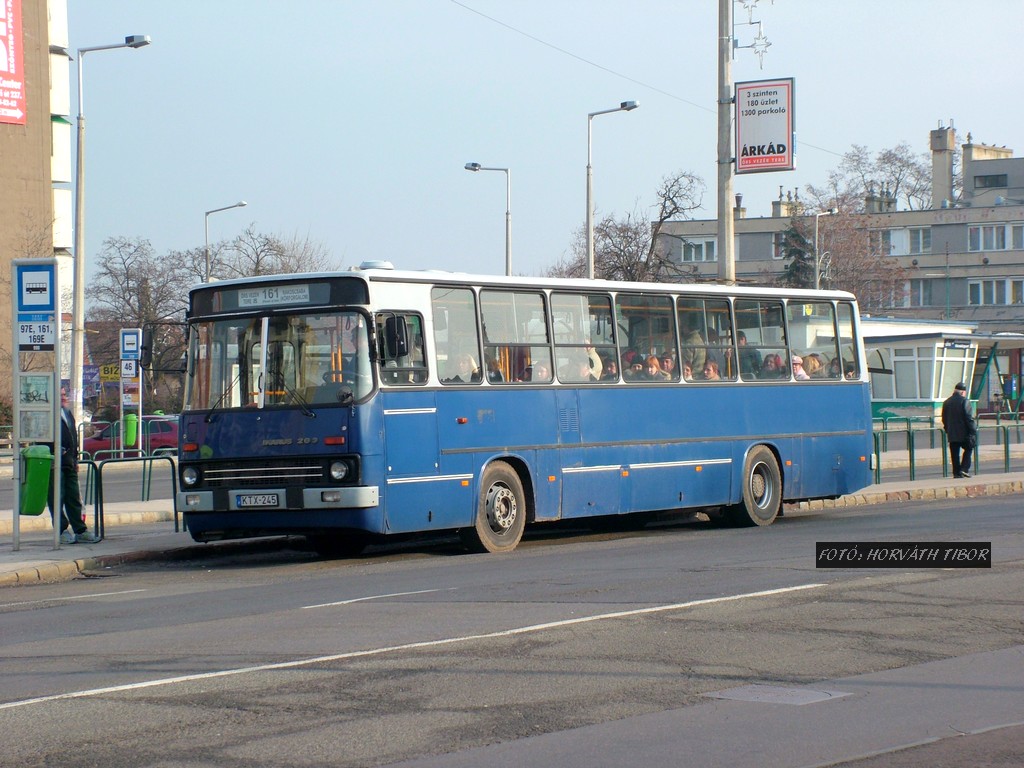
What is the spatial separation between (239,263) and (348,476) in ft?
188

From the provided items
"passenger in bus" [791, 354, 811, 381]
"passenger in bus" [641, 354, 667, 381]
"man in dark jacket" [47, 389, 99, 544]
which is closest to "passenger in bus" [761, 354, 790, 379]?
"passenger in bus" [791, 354, 811, 381]

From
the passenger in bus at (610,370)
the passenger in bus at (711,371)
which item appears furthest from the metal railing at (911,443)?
the passenger in bus at (610,370)

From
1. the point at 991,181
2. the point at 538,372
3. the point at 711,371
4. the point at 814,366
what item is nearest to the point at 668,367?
the point at 711,371

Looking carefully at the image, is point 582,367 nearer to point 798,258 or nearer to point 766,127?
point 766,127

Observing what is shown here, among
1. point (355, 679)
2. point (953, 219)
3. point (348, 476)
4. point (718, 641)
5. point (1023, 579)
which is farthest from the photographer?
point (953, 219)

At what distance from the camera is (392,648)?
29.5 feet

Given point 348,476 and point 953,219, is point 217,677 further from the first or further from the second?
point 953,219

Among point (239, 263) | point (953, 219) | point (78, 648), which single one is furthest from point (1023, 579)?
point (953, 219)

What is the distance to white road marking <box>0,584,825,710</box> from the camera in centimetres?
766

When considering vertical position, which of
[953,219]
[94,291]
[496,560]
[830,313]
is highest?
[953,219]

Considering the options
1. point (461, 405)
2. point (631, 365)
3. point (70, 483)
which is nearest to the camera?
point (461, 405)

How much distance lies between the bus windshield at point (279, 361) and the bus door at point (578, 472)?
120 inches

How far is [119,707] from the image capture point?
727cm

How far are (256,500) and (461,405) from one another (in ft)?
8.03
